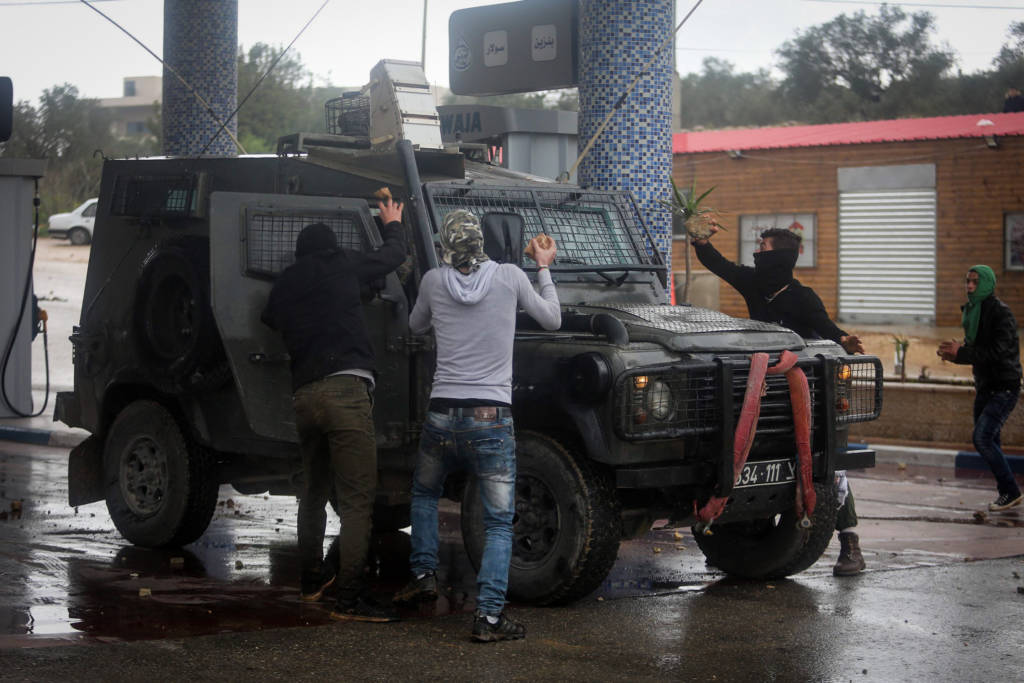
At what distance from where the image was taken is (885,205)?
98.6 feet

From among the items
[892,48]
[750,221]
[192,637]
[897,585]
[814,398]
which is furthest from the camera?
[892,48]

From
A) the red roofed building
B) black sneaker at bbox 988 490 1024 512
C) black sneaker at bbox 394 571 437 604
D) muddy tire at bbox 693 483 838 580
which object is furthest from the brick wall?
black sneaker at bbox 394 571 437 604

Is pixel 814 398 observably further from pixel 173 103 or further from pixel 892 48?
pixel 892 48

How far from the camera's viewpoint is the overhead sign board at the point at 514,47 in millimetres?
13789

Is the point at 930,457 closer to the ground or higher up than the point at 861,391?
closer to the ground

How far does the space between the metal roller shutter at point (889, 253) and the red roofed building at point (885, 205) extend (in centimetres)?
2

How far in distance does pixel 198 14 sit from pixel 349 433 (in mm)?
11470

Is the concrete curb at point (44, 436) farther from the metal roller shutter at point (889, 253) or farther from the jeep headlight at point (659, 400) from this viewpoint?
the metal roller shutter at point (889, 253)

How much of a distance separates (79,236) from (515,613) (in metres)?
35.1

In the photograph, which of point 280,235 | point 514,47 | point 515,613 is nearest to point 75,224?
point 514,47

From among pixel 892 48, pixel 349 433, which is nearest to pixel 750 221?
pixel 349 433

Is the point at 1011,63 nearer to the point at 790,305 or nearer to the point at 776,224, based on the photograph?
the point at 776,224

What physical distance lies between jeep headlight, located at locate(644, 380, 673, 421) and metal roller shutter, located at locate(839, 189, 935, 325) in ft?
80.1

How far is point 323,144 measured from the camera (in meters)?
8.56
